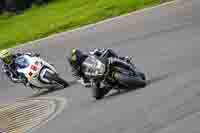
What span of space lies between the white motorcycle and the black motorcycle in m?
3.01

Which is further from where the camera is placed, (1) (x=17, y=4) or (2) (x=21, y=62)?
(1) (x=17, y=4)

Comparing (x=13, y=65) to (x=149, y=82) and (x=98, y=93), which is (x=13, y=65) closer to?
(x=98, y=93)

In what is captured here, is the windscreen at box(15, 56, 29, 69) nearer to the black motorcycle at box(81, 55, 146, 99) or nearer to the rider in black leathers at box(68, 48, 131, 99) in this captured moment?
the rider in black leathers at box(68, 48, 131, 99)

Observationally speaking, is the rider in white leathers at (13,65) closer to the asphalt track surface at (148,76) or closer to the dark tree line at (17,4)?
the asphalt track surface at (148,76)

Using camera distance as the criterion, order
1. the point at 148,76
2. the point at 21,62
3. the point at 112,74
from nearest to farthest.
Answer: the point at 112,74 < the point at 148,76 < the point at 21,62

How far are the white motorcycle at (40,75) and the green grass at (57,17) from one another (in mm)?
9326

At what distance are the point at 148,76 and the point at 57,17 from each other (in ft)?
49.5

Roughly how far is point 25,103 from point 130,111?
5.62 m

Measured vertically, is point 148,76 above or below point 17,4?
above

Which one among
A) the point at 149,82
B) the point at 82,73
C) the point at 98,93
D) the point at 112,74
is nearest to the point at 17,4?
the point at 82,73

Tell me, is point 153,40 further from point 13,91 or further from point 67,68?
point 13,91

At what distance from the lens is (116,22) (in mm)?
28109

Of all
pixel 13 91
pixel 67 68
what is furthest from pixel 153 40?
pixel 13 91

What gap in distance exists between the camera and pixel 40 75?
2009 cm
